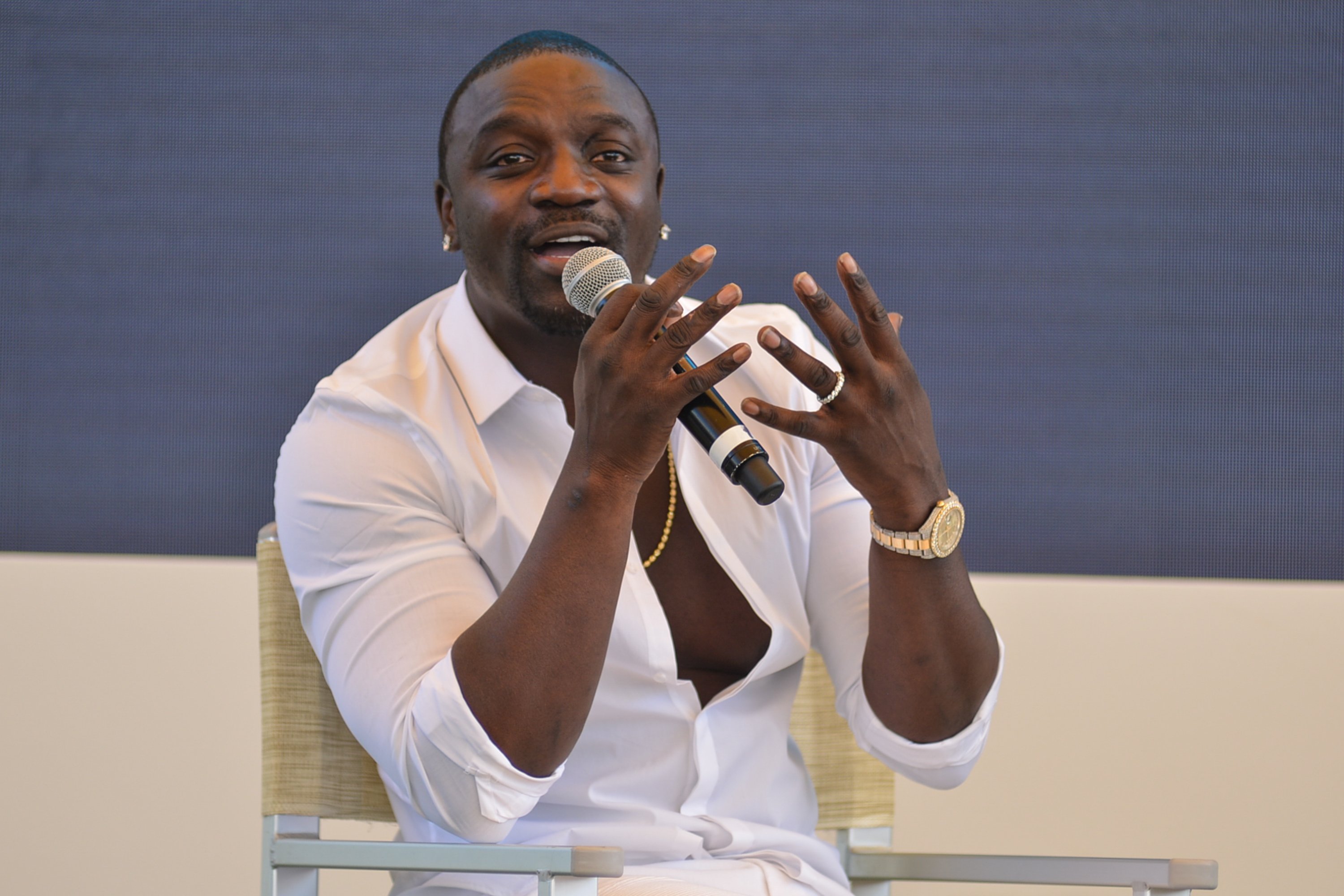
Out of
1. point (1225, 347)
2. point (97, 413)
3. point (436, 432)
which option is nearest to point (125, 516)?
point (97, 413)

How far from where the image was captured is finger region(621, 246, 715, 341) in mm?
901

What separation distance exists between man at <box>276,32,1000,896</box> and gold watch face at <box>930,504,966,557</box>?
12mm

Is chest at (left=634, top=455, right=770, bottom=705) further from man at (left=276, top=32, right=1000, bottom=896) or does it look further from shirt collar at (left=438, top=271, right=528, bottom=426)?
shirt collar at (left=438, top=271, right=528, bottom=426)

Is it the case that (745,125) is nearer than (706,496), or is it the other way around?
(706,496)

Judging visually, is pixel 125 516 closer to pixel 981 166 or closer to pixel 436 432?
pixel 436 432

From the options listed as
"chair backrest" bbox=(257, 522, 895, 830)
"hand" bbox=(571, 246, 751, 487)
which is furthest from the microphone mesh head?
"chair backrest" bbox=(257, 522, 895, 830)

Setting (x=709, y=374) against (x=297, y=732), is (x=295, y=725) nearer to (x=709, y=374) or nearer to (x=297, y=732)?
(x=297, y=732)

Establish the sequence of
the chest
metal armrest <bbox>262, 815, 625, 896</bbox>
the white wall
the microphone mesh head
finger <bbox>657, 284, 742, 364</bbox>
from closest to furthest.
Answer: finger <bbox>657, 284, 742, 364</bbox>
metal armrest <bbox>262, 815, 625, 896</bbox>
the microphone mesh head
the chest
the white wall

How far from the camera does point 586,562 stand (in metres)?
1.07

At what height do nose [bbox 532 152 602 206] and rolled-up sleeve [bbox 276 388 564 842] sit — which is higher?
nose [bbox 532 152 602 206]

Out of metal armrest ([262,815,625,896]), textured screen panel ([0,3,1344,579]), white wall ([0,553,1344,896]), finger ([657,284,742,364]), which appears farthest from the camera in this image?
textured screen panel ([0,3,1344,579])

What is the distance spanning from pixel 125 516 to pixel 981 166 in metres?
1.56

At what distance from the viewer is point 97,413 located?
2.10m

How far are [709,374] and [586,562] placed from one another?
224 millimetres
